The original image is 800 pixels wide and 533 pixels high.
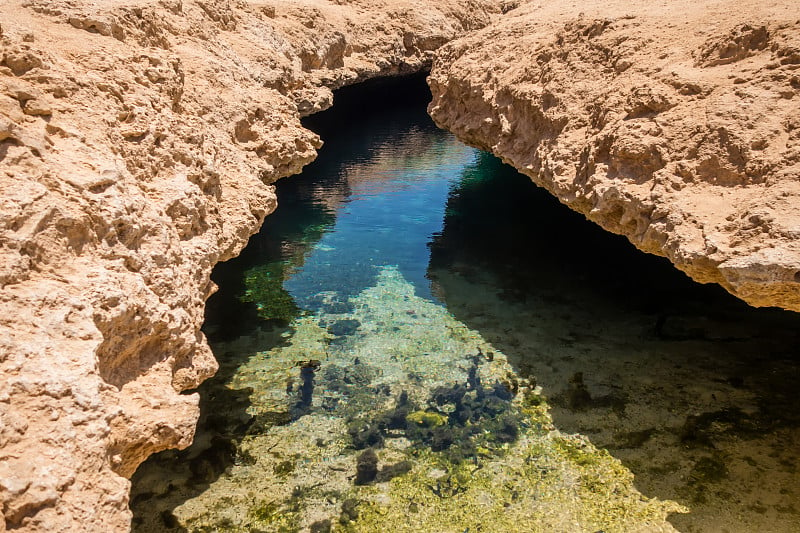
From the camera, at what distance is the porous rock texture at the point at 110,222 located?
2.76 m

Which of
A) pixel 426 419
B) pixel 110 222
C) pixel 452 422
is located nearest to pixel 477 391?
pixel 452 422

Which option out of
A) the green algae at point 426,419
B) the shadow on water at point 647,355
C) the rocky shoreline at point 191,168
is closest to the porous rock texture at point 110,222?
the rocky shoreline at point 191,168

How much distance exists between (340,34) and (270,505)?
8626 millimetres

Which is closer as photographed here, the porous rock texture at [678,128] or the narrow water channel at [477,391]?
the porous rock texture at [678,128]

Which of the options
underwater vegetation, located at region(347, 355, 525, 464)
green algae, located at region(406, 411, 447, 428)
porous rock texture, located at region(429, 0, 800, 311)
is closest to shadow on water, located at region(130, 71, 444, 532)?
underwater vegetation, located at region(347, 355, 525, 464)

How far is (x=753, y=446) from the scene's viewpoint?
17.2ft

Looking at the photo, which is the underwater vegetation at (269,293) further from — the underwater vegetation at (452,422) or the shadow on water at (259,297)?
the underwater vegetation at (452,422)

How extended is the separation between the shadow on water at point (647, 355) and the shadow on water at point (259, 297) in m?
2.27

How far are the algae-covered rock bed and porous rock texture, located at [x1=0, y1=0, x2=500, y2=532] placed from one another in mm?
1003

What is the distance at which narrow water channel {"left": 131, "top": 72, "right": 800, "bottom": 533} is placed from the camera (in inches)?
187

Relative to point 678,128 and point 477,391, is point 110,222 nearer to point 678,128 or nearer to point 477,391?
→ point 477,391

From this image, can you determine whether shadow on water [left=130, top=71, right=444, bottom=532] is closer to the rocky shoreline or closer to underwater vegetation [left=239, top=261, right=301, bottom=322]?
underwater vegetation [left=239, top=261, right=301, bottom=322]

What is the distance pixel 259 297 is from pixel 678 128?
5.41m

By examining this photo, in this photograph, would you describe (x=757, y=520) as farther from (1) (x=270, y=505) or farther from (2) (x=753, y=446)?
(1) (x=270, y=505)
